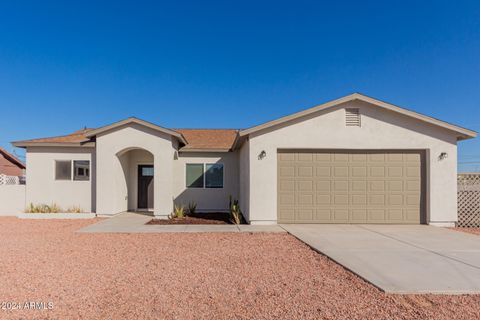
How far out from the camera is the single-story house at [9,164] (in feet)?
79.0

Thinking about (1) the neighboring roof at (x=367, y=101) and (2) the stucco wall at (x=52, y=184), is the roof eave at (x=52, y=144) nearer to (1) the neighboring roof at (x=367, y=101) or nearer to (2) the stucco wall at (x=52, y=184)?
(2) the stucco wall at (x=52, y=184)

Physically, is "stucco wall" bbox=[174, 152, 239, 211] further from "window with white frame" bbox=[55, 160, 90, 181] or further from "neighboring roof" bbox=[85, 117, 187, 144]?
"window with white frame" bbox=[55, 160, 90, 181]

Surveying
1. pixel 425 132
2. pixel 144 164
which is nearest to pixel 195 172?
pixel 144 164

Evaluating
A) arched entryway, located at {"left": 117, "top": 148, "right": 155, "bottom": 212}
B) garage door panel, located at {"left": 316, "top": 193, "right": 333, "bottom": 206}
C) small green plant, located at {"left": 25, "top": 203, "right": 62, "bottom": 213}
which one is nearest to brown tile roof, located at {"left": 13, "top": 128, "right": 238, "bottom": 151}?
arched entryway, located at {"left": 117, "top": 148, "right": 155, "bottom": 212}

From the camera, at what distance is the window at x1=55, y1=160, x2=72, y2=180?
1284 cm

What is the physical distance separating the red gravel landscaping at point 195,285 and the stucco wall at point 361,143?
10.5 ft

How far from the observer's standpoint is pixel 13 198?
1289cm

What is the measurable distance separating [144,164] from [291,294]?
11853mm

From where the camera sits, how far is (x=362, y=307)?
3.69 m

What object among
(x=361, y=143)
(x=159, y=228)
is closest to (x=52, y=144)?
(x=159, y=228)

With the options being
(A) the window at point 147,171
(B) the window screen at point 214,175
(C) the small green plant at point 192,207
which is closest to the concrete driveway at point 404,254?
(C) the small green plant at point 192,207

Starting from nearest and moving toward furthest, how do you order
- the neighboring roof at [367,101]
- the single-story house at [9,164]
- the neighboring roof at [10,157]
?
the neighboring roof at [367,101] < the single-story house at [9,164] < the neighboring roof at [10,157]

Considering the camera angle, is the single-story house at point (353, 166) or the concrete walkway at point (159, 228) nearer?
the concrete walkway at point (159, 228)

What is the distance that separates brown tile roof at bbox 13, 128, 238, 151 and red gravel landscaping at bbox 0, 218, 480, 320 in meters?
6.88
